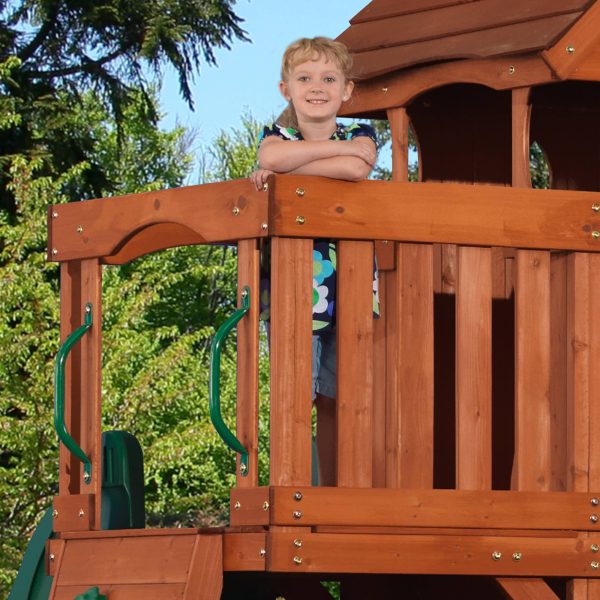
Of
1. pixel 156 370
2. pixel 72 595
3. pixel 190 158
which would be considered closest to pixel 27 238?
pixel 156 370

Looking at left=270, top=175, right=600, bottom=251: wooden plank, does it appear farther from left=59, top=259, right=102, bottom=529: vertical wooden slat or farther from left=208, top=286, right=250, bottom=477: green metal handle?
left=59, top=259, right=102, bottom=529: vertical wooden slat

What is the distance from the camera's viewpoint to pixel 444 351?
6.93 metres

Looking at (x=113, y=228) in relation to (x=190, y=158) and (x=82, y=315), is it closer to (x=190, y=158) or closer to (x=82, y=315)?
(x=82, y=315)

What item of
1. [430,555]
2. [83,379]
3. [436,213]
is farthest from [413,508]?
[83,379]

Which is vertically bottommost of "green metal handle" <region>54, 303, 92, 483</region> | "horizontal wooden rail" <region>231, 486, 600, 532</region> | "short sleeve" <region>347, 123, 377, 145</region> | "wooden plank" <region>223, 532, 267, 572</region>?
"wooden plank" <region>223, 532, 267, 572</region>

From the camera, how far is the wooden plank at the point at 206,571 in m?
5.01

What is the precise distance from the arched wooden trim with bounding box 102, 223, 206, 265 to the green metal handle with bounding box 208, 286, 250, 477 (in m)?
1.08

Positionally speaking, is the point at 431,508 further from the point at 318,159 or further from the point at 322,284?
the point at 318,159

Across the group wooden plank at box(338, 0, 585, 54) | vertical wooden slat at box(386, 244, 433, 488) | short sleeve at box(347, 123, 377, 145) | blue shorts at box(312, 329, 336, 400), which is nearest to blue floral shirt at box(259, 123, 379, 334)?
short sleeve at box(347, 123, 377, 145)

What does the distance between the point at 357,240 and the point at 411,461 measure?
0.75 metres

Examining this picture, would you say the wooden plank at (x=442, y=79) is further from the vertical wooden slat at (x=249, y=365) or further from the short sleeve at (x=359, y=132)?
the vertical wooden slat at (x=249, y=365)

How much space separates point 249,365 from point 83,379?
3.48ft

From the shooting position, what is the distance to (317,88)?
552 cm

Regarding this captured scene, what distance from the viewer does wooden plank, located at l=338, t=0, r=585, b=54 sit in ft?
19.8
